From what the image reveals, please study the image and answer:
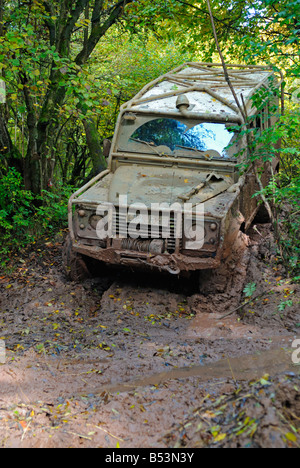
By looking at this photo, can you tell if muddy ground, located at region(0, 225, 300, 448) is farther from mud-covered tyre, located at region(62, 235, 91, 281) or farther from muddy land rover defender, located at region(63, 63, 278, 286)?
muddy land rover defender, located at region(63, 63, 278, 286)

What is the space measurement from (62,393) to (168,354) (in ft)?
3.31

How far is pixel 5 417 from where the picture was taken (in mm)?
2789

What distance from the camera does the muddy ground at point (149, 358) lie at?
2531 millimetres

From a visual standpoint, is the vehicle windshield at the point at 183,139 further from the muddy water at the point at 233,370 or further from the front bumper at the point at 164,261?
the muddy water at the point at 233,370

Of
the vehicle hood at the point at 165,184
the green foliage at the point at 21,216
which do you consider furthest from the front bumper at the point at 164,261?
the green foliage at the point at 21,216

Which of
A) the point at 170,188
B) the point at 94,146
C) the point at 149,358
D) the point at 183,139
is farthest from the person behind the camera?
the point at 94,146

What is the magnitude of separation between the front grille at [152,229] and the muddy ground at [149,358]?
73cm

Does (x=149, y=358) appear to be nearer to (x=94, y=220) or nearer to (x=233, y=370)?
(x=233, y=370)

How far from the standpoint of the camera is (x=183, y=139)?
582 cm

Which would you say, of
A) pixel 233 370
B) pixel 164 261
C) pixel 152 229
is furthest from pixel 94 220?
pixel 233 370

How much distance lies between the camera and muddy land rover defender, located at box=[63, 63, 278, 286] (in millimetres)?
4695

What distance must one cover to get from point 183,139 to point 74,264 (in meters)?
2.15

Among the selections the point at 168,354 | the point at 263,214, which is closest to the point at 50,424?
the point at 168,354

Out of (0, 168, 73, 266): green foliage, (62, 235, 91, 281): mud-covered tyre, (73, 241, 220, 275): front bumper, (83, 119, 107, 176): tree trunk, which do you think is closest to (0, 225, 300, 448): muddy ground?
(62, 235, 91, 281): mud-covered tyre
